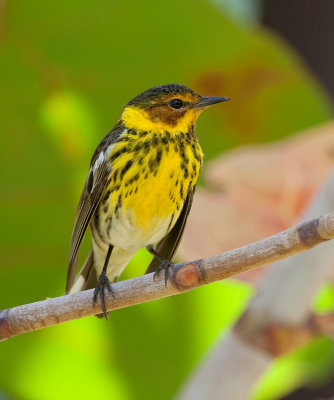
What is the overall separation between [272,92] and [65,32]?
731 millimetres

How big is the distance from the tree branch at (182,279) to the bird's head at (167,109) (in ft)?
1.73

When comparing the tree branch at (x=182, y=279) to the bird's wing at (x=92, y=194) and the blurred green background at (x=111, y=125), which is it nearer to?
the bird's wing at (x=92, y=194)

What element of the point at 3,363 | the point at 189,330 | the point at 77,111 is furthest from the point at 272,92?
the point at 3,363

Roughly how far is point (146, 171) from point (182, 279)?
56 centimetres

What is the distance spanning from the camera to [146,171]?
1.85 metres

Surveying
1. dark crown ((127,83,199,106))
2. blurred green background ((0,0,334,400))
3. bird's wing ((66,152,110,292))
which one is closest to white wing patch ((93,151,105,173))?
bird's wing ((66,152,110,292))

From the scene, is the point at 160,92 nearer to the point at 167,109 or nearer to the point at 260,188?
the point at 167,109

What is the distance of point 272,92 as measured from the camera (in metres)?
2.81

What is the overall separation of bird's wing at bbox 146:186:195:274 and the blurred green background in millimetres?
638

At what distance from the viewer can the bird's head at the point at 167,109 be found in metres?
1.85

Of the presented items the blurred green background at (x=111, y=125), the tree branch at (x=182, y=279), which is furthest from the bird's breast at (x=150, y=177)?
the blurred green background at (x=111, y=125)

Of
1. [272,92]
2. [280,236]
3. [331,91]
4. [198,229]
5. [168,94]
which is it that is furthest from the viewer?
[272,92]

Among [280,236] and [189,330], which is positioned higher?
[189,330]

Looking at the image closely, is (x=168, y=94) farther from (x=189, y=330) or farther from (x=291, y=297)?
(x=189, y=330)
